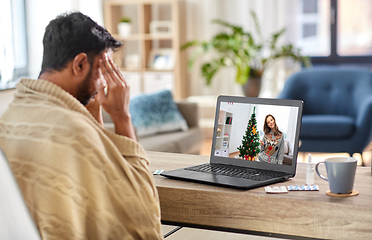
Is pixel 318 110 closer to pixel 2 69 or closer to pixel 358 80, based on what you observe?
pixel 358 80

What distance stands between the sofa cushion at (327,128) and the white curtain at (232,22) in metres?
1.83

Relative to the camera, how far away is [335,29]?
5.20 metres

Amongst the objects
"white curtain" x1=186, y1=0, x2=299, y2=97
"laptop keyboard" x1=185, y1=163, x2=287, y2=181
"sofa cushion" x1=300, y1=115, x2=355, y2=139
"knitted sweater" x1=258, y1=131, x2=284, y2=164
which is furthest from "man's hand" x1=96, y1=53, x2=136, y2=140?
"white curtain" x1=186, y1=0, x2=299, y2=97

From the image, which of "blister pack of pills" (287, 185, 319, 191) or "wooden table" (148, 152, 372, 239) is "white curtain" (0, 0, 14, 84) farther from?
"blister pack of pills" (287, 185, 319, 191)

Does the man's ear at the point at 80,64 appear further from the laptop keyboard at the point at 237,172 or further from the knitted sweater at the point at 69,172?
the laptop keyboard at the point at 237,172

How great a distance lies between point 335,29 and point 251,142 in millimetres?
4193

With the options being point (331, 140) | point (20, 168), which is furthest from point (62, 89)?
point (331, 140)

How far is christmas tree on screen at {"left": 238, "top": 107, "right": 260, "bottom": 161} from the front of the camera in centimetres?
145

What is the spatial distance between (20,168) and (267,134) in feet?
2.56

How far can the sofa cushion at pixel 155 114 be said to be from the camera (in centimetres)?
334

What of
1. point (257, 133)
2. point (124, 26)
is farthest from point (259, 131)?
point (124, 26)

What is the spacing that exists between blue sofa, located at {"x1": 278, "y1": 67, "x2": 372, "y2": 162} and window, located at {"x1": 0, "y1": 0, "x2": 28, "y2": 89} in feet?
7.80

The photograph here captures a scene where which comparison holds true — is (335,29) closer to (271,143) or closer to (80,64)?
(271,143)

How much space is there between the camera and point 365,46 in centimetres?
520
